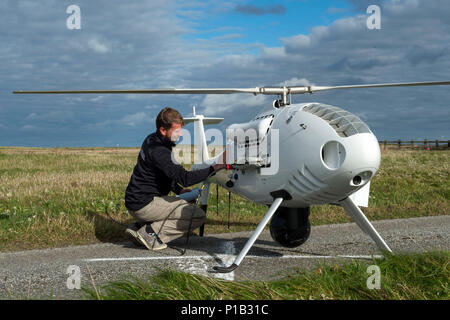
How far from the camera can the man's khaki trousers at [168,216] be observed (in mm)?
7297

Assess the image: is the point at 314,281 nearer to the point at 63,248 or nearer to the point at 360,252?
the point at 360,252

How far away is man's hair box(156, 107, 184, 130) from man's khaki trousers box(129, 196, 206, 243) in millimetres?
1330

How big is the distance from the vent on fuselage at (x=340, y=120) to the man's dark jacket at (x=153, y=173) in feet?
7.39

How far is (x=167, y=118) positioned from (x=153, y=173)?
104cm

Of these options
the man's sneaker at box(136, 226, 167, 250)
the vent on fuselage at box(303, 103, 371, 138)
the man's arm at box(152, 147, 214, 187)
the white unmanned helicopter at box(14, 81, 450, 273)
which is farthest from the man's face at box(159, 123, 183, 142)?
the vent on fuselage at box(303, 103, 371, 138)

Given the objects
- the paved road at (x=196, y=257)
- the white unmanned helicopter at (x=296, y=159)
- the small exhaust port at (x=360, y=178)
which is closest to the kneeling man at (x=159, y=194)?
the paved road at (x=196, y=257)

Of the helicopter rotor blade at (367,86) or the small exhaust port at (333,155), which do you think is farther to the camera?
the helicopter rotor blade at (367,86)

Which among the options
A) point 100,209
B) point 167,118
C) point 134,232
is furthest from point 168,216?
point 100,209

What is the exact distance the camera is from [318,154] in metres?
5.50

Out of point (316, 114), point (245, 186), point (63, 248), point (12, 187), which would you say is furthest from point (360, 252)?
point (12, 187)

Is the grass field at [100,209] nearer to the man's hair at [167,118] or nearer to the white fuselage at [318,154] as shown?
the man's hair at [167,118]

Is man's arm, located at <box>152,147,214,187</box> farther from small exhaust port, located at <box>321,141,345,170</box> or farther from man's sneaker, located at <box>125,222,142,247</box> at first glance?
small exhaust port, located at <box>321,141,345,170</box>

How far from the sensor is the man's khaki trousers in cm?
730

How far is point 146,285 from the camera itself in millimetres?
4914
